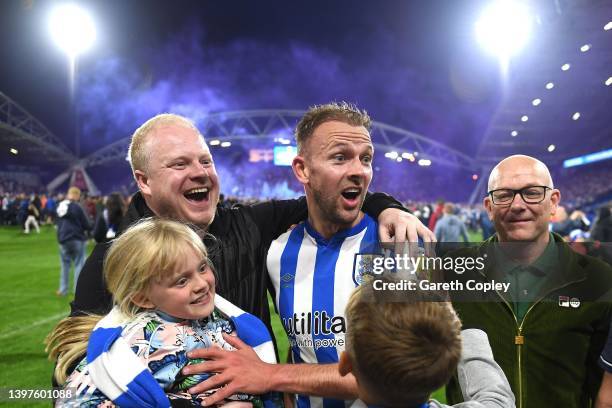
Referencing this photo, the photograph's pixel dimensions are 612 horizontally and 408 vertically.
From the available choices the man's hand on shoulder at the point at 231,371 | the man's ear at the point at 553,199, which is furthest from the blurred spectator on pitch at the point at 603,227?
the man's hand on shoulder at the point at 231,371

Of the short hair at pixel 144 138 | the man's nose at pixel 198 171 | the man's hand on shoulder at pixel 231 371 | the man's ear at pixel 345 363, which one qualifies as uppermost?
the short hair at pixel 144 138

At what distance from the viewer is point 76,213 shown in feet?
26.0

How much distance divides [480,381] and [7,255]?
14.8 metres

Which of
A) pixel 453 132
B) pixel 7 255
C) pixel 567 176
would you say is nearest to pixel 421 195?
pixel 453 132

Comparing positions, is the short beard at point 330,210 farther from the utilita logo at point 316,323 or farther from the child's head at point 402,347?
the child's head at point 402,347

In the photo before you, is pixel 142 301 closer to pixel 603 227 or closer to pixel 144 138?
pixel 144 138

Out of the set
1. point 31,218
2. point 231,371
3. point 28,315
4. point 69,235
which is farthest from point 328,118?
point 31,218

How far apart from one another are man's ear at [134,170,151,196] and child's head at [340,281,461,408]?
1.22 meters

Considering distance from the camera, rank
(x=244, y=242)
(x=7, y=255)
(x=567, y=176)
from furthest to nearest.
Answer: (x=567, y=176) → (x=7, y=255) → (x=244, y=242)

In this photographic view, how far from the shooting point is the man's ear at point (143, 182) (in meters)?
1.98

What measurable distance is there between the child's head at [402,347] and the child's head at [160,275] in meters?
0.62

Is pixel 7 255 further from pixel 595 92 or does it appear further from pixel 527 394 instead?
pixel 595 92

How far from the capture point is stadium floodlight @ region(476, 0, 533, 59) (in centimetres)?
2322

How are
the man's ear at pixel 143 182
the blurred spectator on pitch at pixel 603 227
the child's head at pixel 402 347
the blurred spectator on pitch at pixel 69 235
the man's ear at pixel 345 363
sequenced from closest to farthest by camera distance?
the child's head at pixel 402 347, the man's ear at pixel 345 363, the man's ear at pixel 143 182, the blurred spectator on pitch at pixel 603 227, the blurred spectator on pitch at pixel 69 235
